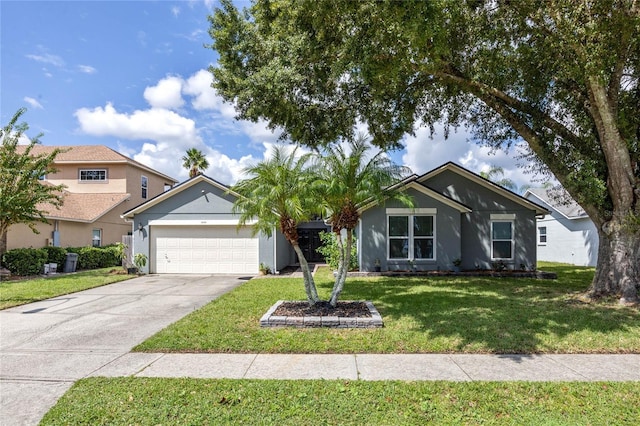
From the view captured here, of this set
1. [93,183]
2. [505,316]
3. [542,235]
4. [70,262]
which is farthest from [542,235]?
[93,183]

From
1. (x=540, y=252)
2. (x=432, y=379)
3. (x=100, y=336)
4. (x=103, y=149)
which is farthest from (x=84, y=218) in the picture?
(x=540, y=252)

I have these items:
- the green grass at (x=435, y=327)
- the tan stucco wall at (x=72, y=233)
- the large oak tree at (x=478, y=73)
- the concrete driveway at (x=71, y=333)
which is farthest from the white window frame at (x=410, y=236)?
the tan stucco wall at (x=72, y=233)

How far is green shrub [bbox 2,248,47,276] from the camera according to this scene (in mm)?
15305

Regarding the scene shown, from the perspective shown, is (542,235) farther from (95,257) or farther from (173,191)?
(95,257)

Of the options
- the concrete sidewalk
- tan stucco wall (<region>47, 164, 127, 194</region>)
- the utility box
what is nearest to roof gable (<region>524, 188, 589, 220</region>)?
the concrete sidewalk

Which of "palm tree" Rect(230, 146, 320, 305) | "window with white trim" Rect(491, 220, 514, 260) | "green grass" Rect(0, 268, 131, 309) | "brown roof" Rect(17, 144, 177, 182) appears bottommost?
"green grass" Rect(0, 268, 131, 309)

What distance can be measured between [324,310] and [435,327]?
2283mm

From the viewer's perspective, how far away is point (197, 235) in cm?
1642

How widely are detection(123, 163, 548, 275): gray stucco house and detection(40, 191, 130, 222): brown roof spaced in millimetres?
5451

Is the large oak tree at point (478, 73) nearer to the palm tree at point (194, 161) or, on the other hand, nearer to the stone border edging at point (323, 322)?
the stone border edging at point (323, 322)

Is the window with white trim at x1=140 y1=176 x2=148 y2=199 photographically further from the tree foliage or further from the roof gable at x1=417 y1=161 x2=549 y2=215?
the roof gable at x1=417 y1=161 x2=549 y2=215

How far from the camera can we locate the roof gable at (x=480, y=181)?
15766mm

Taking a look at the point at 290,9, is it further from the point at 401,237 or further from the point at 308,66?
the point at 401,237

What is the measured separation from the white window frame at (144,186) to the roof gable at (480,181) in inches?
770
